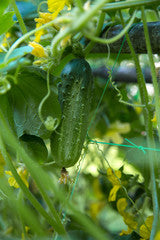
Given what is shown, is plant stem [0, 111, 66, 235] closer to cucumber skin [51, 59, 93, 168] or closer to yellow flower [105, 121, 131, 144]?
cucumber skin [51, 59, 93, 168]

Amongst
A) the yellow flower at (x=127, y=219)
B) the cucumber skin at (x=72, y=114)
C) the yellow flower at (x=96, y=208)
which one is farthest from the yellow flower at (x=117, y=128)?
the cucumber skin at (x=72, y=114)

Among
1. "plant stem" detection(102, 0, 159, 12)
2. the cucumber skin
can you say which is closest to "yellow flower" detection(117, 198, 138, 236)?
the cucumber skin

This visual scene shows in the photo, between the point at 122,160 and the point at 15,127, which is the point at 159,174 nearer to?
the point at 122,160

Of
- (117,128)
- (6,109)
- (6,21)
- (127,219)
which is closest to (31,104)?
(6,109)

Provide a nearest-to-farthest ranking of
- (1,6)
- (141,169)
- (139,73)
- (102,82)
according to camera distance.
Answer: (1,6) < (139,73) < (141,169) < (102,82)

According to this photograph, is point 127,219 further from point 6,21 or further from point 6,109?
point 6,21

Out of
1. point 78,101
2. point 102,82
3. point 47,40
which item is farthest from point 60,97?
point 102,82
